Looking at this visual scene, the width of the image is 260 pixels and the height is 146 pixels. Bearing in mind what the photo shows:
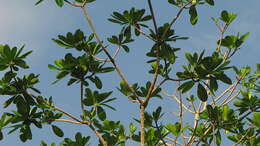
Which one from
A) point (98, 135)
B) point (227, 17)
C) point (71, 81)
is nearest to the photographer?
point (98, 135)

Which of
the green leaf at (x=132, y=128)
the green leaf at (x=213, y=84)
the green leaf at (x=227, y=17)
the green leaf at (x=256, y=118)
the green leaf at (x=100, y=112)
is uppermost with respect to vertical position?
the green leaf at (x=227, y=17)

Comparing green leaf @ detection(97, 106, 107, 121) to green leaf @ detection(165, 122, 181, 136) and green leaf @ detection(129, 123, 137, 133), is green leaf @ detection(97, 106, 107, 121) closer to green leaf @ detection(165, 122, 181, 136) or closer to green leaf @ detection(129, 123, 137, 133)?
green leaf @ detection(129, 123, 137, 133)

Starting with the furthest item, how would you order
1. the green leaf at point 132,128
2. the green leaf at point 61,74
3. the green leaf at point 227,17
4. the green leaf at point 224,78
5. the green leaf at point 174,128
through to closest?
the green leaf at point 227,17
the green leaf at point 132,128
the green leaf at point 174,128
the green leaf at point 61,74
the green leaf at point 224,78

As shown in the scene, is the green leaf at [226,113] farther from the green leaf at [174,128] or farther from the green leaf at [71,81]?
the green leaf at [71,81]

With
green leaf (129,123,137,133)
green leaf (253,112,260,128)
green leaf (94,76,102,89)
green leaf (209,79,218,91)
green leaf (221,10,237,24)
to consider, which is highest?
green leaf (221,10,237,24)

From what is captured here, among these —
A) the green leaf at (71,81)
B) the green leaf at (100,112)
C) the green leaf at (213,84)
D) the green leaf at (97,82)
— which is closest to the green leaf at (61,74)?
the green leaf at (71,81)

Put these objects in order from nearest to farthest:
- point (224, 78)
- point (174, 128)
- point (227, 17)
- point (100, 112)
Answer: point (224, 78) < point (100, 112) < point (174, 128) < point (227, 17)

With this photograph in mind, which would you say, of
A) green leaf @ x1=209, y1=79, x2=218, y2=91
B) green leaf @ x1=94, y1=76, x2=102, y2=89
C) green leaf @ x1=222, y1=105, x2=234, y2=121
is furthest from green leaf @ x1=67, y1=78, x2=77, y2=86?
green leaf @ x1=222, y1=105, x2=234, y2=121

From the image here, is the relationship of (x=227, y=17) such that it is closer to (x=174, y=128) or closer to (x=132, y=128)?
(x=174, y=128)

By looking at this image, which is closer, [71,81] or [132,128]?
[71,81]

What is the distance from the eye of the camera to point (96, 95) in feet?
19.4

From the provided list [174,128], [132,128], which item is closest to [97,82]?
[132,128]

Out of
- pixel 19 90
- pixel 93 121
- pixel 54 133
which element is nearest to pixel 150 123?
pixel 93 121

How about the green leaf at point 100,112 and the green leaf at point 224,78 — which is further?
the green leaf at point 100,112
